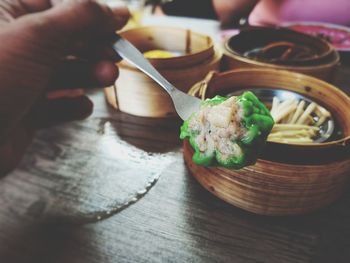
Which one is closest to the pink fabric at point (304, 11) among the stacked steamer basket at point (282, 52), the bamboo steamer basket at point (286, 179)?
the stacked steamer basket at point (282, 52)

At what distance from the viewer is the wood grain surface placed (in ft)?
3.91

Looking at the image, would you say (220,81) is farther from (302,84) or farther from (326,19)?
(326,19)

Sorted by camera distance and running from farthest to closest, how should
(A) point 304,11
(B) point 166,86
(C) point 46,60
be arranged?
(A) point 304,11 < (B) point 166,86 < (C) point 46,60

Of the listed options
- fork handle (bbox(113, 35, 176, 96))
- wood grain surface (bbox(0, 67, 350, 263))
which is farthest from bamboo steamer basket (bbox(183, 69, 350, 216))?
fork handle (bbox(113, 35, 176, 96))

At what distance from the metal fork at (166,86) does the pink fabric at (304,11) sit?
2327mm

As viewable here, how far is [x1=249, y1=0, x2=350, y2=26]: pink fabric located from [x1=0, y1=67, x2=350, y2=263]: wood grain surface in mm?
2566

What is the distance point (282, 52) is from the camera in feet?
7.51

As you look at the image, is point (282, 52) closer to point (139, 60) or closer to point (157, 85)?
point (157, 85)

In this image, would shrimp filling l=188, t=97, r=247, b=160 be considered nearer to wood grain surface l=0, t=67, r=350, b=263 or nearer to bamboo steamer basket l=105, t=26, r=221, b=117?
wood grain surface l=0, t=67, r=350, b=263

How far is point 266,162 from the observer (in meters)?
1.18

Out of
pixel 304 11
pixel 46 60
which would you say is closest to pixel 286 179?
pixel 46 60

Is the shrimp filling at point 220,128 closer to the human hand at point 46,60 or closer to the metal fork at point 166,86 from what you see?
the metal fork at point 166,86

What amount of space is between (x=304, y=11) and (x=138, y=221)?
10.3 ft

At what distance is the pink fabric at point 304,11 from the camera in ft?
11.2
